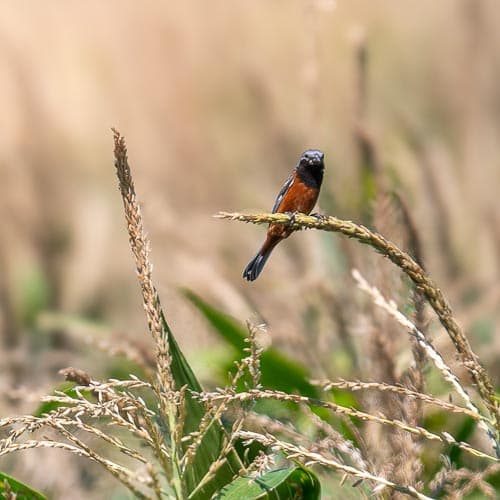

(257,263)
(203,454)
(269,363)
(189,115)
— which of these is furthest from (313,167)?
(189,115)

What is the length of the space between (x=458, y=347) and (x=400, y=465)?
36cm

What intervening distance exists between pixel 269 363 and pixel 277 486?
1896 millimetres

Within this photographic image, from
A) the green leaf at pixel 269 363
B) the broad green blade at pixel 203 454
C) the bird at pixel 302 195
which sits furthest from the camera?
the green leaf at pixel 269 363

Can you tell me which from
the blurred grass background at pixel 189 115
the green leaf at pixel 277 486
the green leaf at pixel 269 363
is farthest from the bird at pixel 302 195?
the blurred grass background at pixel 189 115

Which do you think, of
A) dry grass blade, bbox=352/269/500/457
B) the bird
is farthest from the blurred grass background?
dry grass blade, bbox=352/269/500/457

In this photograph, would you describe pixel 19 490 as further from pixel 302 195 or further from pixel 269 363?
pixel 269 363

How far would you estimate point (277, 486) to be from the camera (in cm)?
154

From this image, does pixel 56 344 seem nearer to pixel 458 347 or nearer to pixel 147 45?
pixel 147 45

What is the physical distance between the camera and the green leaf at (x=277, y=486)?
4.92ft

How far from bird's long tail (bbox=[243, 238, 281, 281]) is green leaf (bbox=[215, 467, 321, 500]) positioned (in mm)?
276

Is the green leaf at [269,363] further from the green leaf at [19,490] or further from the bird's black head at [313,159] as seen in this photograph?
the green leaf at [19,490]

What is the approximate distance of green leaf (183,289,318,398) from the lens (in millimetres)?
3334

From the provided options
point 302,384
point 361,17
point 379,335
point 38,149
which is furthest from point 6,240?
point 379,335

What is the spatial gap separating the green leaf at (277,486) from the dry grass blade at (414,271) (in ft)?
0.85
